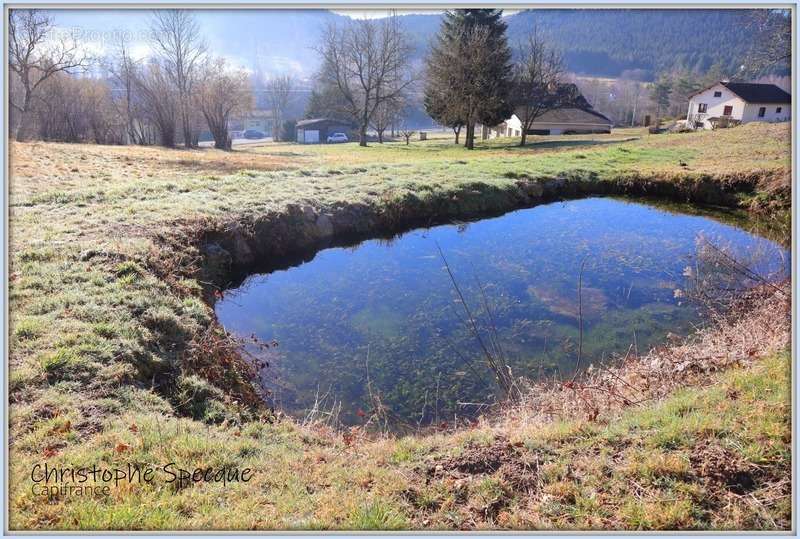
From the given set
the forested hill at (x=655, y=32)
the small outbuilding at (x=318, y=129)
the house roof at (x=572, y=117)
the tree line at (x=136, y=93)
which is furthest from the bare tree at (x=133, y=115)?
the house roof at (x=572, y=117)

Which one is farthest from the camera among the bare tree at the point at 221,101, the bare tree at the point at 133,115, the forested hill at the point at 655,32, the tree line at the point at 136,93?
the bare tree at the point at 221,101

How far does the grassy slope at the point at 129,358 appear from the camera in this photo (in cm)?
304

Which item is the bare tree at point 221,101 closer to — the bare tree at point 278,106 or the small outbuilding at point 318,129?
the bare tree at point 278,106

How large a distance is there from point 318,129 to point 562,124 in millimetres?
19811

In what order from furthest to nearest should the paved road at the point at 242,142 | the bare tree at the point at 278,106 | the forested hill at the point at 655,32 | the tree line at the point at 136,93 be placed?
the paved road at the point at 242,142, the bare tree at the point at 278,106, the tree line at the point at 136,93, the forested hill at the point at 655,32

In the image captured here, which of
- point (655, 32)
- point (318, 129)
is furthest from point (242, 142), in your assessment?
point (655, 32)

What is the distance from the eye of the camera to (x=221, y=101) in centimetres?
2388

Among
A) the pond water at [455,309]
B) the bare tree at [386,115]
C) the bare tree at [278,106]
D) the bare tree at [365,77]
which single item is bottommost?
the pond water at [455,309]

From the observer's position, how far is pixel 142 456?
11.1 feet

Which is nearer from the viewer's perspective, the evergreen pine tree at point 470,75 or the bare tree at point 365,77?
the bare tree at point 365,77

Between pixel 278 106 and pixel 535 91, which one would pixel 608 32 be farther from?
pixel 535 91

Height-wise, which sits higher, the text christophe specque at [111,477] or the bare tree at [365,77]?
the bare tree at [365,77]

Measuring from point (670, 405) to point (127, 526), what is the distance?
4352 millimetres

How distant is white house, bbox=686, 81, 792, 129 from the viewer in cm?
1534
